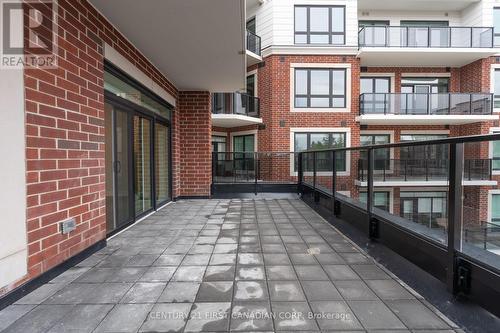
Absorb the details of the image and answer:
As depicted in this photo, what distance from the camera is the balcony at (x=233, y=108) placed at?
1091 cm

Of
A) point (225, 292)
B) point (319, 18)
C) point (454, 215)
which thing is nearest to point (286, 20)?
point (319, 18)

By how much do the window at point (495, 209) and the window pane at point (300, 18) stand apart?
11.2 metres

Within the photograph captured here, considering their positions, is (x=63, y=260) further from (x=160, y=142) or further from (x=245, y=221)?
(x=160, y=142)

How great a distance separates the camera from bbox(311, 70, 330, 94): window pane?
11305 mm

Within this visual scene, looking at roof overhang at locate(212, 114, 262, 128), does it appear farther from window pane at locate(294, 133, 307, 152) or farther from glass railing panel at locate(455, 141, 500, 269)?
glass railing panel at locate(455, 141, 500, 269)

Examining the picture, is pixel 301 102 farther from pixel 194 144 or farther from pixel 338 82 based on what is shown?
pixel 194 144

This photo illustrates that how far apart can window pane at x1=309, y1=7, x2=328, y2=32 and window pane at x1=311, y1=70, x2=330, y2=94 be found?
5.88 ft

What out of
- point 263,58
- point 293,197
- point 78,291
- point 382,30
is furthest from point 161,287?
point 382,30

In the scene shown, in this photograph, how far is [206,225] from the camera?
4547mm

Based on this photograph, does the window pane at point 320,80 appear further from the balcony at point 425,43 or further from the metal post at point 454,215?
the metal post at point 454,215

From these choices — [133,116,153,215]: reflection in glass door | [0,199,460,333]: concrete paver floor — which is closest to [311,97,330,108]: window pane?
[133,116,153,215]: reflection in glass door

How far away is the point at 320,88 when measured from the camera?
1135cm


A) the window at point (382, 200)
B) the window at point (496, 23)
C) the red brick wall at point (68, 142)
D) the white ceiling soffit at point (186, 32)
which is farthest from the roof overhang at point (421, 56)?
the red brick wall at point (68, 142)

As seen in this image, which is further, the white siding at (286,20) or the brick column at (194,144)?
the white siding at (286,20)
